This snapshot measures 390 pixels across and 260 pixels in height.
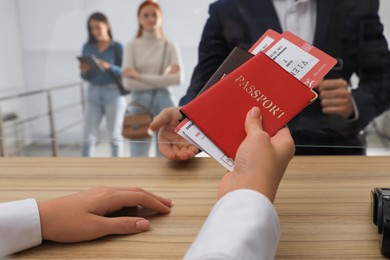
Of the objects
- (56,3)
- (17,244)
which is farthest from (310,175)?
(56,3)

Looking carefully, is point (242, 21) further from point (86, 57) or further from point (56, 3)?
point (56, 3)

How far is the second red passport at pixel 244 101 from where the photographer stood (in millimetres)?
443

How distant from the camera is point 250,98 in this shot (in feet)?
1.50

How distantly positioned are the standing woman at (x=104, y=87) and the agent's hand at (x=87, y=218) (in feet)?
6.18

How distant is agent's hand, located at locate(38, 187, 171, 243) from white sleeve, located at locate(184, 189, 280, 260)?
128 mm

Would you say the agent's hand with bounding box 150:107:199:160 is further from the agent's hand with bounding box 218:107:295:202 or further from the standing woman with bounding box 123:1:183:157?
the standing woman with bounding box 123:1:183:157

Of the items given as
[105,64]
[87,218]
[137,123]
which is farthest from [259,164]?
[105,64]

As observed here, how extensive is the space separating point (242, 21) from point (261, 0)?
65 mm

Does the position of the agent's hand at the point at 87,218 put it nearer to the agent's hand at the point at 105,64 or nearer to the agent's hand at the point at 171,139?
the agent's hand at the point at 171,139

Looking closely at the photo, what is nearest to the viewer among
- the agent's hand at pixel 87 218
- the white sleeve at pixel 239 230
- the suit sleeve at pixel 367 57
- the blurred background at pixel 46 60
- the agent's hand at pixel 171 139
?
the white sleeve at pixel 239 230

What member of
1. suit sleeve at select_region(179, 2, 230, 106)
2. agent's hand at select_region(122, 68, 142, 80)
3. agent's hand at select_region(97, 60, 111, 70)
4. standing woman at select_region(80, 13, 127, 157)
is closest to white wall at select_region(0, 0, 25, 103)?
standing woman at select_region(80, 13, 127, 157)

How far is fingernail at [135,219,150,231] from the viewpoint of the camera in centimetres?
44

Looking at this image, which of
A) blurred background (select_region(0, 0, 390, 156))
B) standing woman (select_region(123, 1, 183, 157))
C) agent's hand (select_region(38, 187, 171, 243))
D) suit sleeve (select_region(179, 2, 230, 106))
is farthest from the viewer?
blurred background (select_region(0, 0, 390, 156))

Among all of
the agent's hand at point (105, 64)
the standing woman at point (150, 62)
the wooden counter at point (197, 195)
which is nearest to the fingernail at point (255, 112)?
the wooden counter at point (197, 195)
